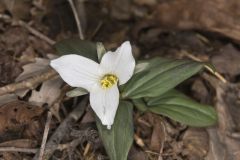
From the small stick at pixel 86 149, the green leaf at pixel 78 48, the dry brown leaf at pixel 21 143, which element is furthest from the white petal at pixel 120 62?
the dry brown leaf at pixel 21 143

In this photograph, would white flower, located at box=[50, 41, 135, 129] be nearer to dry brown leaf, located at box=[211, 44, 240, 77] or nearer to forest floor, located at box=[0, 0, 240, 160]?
forest floor, located at box=[0, 0, 240, 160]

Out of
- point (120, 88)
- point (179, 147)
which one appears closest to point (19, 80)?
point (120, 88)

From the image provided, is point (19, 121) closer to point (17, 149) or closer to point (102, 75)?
point (17, 149)

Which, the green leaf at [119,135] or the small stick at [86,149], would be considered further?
the small stick at [86,149]

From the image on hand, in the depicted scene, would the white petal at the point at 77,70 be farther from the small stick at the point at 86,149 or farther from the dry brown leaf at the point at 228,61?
the dry brown leaf at the point at 228,61

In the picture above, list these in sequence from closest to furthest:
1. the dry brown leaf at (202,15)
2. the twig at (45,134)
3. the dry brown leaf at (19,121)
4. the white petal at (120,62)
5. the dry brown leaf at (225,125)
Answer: the white petal at (120,62), the twig at (45,134), the dry brown leaf at (19,121), the dry brown leaf at (225,125), the dry brown leaf at (202,15)

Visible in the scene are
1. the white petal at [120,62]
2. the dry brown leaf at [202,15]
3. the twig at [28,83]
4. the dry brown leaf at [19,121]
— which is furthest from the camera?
the dry brown leaf at [202,15]
